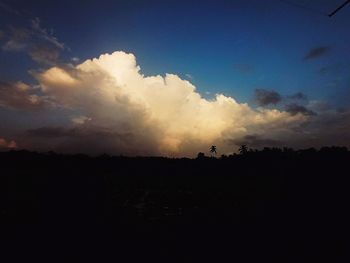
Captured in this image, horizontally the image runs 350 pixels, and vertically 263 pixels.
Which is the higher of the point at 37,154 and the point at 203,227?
the point at 37,154

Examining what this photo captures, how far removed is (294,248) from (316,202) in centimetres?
1809

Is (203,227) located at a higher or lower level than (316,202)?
lower

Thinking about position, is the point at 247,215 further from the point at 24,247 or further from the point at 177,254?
the point at 24,247

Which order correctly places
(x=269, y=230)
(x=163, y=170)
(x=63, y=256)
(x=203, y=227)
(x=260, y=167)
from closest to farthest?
(x=63, y=256)
(x=269, y=230)
(x=203, y=227)
(x=260, y=167)
(x=163, y=170)

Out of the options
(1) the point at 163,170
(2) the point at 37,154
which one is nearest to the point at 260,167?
(1) the point at 163,170

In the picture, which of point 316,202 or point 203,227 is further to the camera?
point 316,202

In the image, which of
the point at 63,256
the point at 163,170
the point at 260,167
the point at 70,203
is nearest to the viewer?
the point at 63,256

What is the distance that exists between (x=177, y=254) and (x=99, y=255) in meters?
5.12

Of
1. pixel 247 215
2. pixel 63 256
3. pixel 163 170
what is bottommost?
pixel 63 256

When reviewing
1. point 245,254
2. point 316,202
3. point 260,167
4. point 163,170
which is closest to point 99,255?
point 245,254

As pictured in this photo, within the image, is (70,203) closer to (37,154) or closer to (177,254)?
(177,254)

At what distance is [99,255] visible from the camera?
22562 millimetres

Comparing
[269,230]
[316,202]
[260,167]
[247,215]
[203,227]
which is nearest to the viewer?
[269,230]

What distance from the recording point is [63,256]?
22188 millimetres
